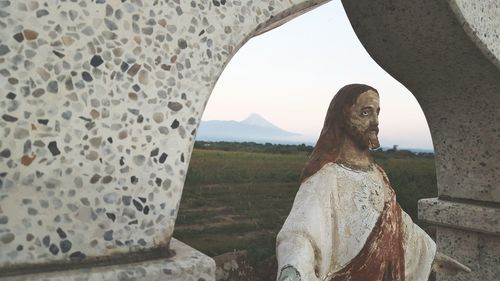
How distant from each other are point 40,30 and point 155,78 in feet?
1.16

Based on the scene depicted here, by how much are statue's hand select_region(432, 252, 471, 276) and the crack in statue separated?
→ 1.15 ft

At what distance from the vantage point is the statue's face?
199 cm

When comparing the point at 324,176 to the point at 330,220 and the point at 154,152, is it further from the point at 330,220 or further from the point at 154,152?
the point at 154,152

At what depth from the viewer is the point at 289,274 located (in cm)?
166

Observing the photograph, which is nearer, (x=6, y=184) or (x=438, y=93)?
(x=6, y=184)

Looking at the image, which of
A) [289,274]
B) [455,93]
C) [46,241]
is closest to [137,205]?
[46,241]

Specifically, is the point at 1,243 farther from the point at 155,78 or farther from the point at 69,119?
the point at 155,78

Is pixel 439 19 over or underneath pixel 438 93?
over

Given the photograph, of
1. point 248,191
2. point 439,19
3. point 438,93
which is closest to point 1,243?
point 439,19

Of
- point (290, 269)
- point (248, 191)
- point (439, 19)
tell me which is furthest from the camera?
point (248, 191)

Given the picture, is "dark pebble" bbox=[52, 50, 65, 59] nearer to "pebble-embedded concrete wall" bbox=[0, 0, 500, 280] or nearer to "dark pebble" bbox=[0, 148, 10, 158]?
"pebble-embedded concrete wall" bbox=[0, 0, 500, 280]

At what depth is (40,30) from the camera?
57.8 inches

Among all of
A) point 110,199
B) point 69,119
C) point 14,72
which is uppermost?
point 14,72

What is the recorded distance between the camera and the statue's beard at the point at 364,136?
6.55 ft
